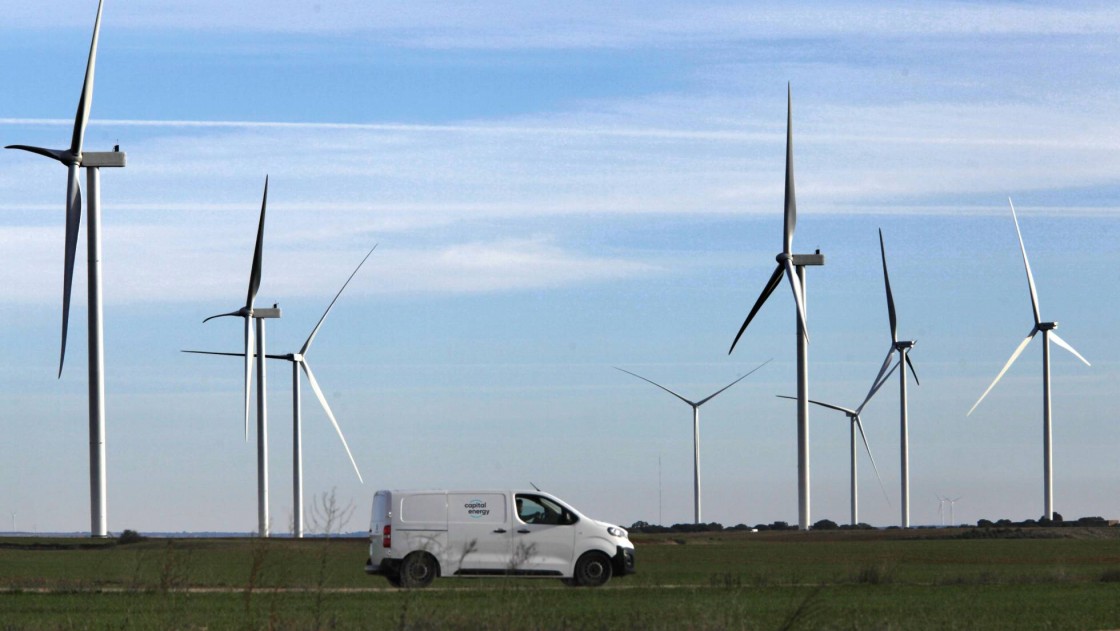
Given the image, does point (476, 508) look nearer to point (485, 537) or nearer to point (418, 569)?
point (485, 537)

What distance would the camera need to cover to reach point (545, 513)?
37.3m

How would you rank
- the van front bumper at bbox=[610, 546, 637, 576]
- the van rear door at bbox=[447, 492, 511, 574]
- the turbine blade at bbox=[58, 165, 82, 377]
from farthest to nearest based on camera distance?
the turbine blade at bbox=[58, 165, 82, 377] < the van front bumper at bbox=[610, 546, 637, 576] < the van rear door at bbox=[447, 492, 511, 574]

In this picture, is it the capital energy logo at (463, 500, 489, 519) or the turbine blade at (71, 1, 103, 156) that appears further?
the turbine blade at (71, 1, 103, 156)

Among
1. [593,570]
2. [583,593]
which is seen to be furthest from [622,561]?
[583,593]

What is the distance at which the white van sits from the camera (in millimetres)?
36531

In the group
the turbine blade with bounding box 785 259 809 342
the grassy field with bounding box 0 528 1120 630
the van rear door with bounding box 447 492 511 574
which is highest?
the turbine blade with bounding box 785 259 809 342

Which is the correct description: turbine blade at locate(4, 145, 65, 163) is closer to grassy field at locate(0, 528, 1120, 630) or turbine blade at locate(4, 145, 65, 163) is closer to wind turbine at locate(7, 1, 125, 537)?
wind turbine at locate(7, 1, 125, 537)

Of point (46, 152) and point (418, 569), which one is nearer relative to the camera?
point (418, 569)

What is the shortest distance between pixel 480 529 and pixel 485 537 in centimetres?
21

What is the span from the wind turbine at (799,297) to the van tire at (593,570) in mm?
42987

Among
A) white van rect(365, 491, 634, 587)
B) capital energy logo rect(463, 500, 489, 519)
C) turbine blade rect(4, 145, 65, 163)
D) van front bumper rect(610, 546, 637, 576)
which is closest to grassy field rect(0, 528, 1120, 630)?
van front bumper rect(610, 546, 637, 576)

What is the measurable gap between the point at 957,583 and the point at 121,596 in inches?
757

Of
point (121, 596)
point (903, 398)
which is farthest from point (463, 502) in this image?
point (903, 398)

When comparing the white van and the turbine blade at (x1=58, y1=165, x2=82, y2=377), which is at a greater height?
the turbine blade at (x1=58, y1=165, x2=82, y2=377)
